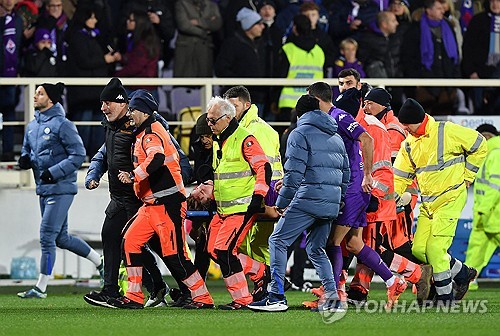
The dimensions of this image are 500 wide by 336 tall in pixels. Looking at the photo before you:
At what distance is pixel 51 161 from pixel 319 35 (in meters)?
5.24

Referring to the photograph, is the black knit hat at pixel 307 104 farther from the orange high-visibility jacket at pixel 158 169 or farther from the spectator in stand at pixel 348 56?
the spectator in stand at pixel 348 56

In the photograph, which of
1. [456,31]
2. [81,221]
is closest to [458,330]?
[81,221]

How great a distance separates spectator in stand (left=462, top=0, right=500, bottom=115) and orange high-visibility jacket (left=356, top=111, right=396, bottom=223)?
7085 mm

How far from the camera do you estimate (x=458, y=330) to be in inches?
476

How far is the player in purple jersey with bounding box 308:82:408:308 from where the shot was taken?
14.3 meters

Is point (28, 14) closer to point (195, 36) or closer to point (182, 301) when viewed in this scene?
point (195, 36)

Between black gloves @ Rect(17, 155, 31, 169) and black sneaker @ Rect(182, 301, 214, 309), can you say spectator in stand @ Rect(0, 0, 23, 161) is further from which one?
black sneaker @ Rect(182, 301, 214, 309)

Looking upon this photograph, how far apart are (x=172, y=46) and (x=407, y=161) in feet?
21.9

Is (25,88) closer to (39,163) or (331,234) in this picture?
(39,163)

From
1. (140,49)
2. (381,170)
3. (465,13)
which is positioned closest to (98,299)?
(381,170)

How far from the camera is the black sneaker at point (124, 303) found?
47.8 feet

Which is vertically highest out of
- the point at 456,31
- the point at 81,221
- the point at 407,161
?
the point at 456,31

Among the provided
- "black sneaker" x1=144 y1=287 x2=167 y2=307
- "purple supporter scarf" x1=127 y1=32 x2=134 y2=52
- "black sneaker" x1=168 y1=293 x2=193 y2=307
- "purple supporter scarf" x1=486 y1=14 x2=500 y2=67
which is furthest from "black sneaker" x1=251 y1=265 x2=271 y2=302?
"purple supporter scarf" x1=486 y1=14 x2=500 y2=67

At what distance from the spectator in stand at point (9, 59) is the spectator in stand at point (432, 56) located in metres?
5.84
